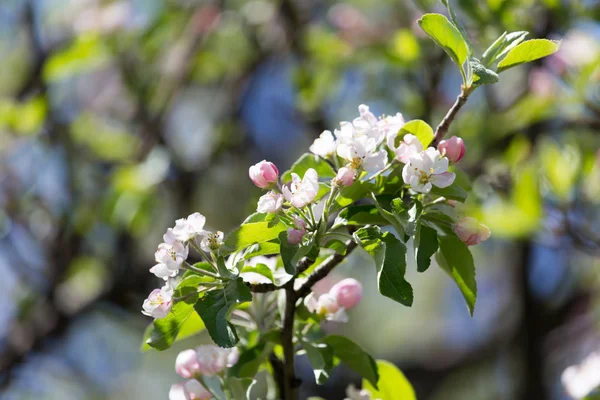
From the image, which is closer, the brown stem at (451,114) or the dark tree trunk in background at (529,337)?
the brown stem at (451,114)

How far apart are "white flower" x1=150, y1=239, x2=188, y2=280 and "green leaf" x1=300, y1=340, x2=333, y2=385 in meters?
0.20

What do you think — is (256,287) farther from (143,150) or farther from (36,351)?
(36,351)

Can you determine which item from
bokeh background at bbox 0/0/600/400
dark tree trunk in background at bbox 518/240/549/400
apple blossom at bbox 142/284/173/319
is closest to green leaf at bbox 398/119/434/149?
apple blossom at bbox 142/284/173/319

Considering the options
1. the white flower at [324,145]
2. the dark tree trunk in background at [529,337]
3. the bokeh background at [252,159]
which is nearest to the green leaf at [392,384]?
the white flower at [324,145]

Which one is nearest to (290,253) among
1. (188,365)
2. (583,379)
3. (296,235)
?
(296,235)

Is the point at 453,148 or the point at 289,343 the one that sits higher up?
the point at 453,148

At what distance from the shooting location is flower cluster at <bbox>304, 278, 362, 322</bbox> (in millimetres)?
926

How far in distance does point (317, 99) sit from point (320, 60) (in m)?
0.18

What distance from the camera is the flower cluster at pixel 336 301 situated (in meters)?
0.93

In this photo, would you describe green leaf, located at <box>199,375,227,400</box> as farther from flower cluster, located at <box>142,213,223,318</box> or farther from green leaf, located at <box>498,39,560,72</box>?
green leaf, located at <box>498,39,560,72</box>

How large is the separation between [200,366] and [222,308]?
0.17 metres

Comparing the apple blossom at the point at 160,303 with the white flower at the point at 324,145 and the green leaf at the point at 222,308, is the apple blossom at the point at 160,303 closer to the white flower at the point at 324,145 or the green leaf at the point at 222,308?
the green leaf at the point at 222,308

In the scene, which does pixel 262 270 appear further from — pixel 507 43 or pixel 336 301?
pixel 507 43

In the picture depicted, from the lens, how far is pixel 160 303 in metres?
0.75
